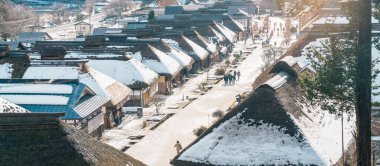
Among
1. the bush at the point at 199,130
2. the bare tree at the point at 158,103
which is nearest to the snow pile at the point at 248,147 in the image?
the bush at the point at 199,130

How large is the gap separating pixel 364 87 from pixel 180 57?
3301cm

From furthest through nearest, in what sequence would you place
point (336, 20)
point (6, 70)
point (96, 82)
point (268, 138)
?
point (6, 70) → point (336, 20) → point (96, 82) → point (268, 138)

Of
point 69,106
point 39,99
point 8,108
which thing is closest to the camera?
point 8,108

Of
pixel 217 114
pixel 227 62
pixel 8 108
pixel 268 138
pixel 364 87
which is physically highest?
pixel 364 87

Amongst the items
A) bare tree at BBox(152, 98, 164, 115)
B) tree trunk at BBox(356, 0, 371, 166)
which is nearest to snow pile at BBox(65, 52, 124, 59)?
bare tree at BBox(152, 98, 164, 115)

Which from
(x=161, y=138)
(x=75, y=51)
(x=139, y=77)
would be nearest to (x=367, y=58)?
(x=161, y=138)

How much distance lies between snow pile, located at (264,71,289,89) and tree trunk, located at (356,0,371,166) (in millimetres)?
6481

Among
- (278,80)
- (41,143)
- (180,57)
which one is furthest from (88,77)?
(41,143)

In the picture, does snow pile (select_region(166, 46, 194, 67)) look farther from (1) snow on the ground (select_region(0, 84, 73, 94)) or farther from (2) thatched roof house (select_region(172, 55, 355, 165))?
(2) thatched roof house (select_region(172, 55, 355, 165))

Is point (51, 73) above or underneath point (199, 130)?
above

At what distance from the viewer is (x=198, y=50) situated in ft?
177

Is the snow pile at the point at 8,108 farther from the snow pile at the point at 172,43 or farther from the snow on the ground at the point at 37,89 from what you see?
the snow pile at the point at 172,43

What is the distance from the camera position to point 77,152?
608 inches

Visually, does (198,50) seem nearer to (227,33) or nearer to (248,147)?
(227,33)
